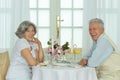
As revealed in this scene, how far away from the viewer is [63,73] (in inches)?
128

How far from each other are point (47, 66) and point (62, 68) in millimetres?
214


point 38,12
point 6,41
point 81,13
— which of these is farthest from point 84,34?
point 6,41

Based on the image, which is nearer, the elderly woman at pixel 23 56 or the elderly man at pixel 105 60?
the elderly man at pixel 105 60

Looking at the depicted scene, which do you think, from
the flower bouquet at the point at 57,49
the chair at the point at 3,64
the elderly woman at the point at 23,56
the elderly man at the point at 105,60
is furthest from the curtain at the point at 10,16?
the elderly man at the point at 105,60

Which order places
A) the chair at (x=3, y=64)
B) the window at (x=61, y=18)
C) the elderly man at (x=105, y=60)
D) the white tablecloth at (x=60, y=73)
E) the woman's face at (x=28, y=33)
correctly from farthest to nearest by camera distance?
the window at (x=61, y=18) < the chair at (x=3, y=64) < the woman's face at (x=28, y=33) < the elderly man at (x=105, y=60) < the white tablecloth at (x=60, y=73)

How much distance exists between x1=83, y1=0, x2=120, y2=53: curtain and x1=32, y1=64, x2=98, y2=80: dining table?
1.69m

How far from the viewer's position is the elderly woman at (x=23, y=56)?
3572 mm

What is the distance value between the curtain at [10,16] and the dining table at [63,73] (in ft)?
5.75

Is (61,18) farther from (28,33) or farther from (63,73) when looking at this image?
(63,73)

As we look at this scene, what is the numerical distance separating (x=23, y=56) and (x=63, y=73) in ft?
2.05

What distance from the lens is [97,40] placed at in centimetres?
354

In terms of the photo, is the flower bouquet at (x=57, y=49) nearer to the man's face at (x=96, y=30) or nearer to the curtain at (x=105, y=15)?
the man's face at (x=96, y=30)

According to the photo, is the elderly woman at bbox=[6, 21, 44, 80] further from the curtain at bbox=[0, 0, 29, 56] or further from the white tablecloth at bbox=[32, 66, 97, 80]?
the curtain at bbox=[0, 0, 29, 56]

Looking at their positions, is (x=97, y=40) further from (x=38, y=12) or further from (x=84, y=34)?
(x=38, y=12)
